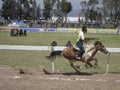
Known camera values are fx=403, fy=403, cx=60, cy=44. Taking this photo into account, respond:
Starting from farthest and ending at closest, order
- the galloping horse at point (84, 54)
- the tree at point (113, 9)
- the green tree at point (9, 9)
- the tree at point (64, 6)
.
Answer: the tree at point (64, 6), the green tree at point (9, 9), the tree at point (113, 9), the galloping horse at point (84, 54)

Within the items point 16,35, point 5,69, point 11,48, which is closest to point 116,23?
point 16,35

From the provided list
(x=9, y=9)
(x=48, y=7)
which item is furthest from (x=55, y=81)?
(x=48, y=7)

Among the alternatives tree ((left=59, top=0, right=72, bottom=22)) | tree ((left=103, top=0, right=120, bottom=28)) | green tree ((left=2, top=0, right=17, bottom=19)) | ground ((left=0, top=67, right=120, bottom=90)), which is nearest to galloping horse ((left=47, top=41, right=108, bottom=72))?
ground ((left=0, top=67, right=120, bottom=90))

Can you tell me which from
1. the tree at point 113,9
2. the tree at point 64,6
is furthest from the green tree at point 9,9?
the tree at point 113,9

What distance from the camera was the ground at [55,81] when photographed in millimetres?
13219

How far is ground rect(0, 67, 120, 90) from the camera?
13.2 m

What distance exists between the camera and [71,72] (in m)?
17.2

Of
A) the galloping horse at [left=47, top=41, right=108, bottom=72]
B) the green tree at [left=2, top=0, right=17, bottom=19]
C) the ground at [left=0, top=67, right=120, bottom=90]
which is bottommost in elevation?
the green tree at [left=2, top=0, right=17, bottom=19]

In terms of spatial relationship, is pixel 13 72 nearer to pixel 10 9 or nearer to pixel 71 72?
pixel 71 72

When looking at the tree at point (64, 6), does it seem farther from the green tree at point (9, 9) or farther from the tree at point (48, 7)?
the green tree at point (9, 9)

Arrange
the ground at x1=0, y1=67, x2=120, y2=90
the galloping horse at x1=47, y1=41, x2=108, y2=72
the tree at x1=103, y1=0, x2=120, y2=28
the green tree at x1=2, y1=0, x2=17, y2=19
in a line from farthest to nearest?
1. the green tree at x1=2, y1=0, x2=17, y2=19
2. the tree at x1=103, y1=0, x2=120, y2=28
3. the galloping horse at x1=47, y1=41, x2=108, y2=72
4. the ground at x1=0, y1=67, x2=120, y2=90

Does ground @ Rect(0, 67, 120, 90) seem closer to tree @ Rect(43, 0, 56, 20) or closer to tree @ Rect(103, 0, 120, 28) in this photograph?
tree @ Rect(103, 0, 120, 28)

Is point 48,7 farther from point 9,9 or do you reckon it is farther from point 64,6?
point 9,9

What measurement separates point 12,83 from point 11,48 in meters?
16.1
